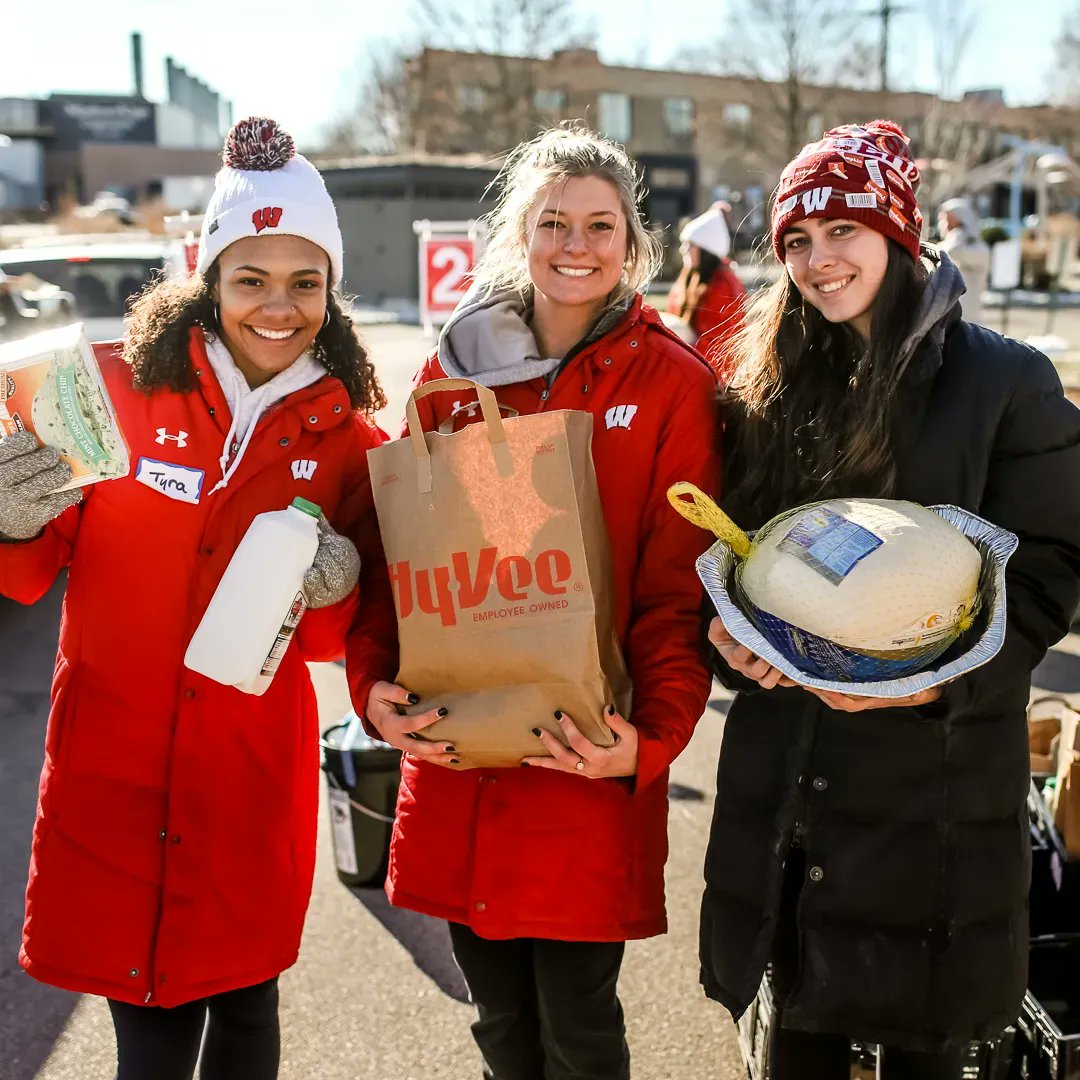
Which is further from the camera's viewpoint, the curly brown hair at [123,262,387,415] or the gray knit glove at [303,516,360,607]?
the curly brown hair at [123,262,387,415]

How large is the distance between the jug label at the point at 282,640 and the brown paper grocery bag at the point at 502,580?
0.65 ft

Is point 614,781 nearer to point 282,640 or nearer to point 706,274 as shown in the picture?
point 282,640

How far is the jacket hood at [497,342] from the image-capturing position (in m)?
2.17

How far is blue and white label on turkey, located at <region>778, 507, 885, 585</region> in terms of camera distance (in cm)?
165

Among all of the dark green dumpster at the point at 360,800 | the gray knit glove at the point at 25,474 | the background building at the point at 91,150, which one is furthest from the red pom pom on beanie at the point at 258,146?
the background building at the point at 91,150

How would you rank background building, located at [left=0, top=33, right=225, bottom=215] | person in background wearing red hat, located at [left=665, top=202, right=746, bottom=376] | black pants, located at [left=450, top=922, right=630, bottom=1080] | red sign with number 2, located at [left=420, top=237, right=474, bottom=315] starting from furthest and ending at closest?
background building, located at [left=0, top=33, right=225, bottom=215] < red sign with number 2, located at [left=420, top=237, right=474, bottom=315] < person in background wearing red hat, located at [left=665, top=202, right=746, bottom=376] < black pants, located at [left=450, top=922, right=630, bottom=1080]

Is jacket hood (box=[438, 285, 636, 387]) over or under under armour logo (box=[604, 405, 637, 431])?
over

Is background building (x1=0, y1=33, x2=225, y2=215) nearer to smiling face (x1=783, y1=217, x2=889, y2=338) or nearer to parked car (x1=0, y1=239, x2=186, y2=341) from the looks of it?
parked car (x1=0, y1=239, x2=186, y2=341)

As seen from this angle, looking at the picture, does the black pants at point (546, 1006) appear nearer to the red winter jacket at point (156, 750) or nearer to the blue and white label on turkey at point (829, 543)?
the red winter jacket at point (156, 750)

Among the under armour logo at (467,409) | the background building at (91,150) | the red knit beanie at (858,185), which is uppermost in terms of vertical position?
the background building at (91,150)

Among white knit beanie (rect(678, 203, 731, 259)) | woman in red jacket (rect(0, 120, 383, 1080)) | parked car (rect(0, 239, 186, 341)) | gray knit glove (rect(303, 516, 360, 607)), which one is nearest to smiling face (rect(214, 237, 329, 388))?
woman in red jacket (rect(0, 120, 383, 1080))

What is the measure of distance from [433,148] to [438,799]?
39.5 m

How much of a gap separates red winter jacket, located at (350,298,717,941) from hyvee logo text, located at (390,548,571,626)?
0.60 ft

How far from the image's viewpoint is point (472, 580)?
1915 mm
